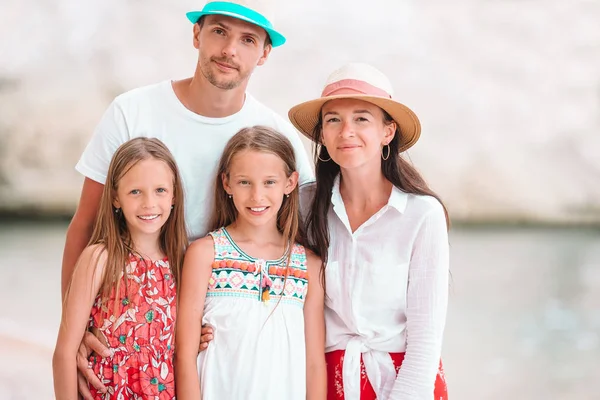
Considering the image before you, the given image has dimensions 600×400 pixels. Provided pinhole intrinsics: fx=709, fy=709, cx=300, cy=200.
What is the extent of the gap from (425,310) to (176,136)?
0.93 metres

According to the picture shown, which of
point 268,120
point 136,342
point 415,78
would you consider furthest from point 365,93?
point 415,78

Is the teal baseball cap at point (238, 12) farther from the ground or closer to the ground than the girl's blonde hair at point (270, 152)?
farther from the ground

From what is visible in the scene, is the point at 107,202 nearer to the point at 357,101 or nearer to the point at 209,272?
the point at 209,272

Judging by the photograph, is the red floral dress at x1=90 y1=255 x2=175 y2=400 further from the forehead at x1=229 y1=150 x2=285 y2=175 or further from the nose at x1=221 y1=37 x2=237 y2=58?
the nose at x1=221 y1=37 x2=237 y2=58

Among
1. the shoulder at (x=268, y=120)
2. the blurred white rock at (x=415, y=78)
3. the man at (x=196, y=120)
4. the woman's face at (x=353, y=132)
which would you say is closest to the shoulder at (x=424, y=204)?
the woman's face at (x=353, y=132)

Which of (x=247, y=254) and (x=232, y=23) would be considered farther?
(x=232, y=23)

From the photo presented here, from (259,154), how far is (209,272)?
1.24 ft

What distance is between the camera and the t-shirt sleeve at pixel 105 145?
2199mm

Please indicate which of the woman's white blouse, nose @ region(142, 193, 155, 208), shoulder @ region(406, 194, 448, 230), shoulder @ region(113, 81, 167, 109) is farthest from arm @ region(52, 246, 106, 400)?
shoulder @ region(406, 194, 448, 230)

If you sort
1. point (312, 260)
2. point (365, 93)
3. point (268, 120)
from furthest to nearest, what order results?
point (268, 120) → point (312, 260) → point (365, 93)

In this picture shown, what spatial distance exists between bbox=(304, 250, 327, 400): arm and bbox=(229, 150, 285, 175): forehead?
278 millimetres

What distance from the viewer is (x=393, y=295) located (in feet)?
6.66

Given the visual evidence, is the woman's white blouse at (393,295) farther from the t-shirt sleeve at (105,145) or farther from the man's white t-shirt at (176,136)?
the t-shirt sleeve at (105,145)

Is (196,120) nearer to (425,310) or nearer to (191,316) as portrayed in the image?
(191,316)
